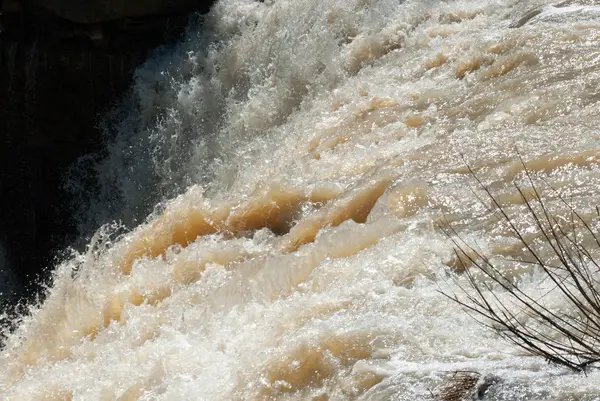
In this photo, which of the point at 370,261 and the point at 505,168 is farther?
the point at 505,168

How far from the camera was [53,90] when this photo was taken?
331 inches

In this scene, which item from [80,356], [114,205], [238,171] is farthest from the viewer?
[114,205]

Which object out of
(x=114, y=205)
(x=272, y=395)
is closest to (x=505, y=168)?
(x=272, y=395)

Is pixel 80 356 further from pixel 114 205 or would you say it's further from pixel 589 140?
pixel 114 205

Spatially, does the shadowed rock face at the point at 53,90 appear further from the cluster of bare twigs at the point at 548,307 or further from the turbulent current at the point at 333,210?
the cluster of bare twigs at the point at 548,307

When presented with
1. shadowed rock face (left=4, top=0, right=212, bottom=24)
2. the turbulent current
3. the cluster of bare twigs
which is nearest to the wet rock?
the turbulent current

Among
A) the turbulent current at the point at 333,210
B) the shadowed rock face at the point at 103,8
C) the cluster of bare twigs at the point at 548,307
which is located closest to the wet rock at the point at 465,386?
the turbulent current at the point at 333,210

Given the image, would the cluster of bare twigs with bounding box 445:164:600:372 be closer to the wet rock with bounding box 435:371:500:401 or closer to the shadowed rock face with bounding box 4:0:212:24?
the wet rock with bounding box 435:371:500:401

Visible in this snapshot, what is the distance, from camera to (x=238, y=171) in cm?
609

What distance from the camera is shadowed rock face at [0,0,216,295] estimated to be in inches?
319

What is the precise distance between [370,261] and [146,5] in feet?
16.9

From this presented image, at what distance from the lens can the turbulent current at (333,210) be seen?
3.20 metres

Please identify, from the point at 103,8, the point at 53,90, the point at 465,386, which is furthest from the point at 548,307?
the point at 53,90

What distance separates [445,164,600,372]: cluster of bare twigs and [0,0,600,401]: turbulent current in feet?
0.20
